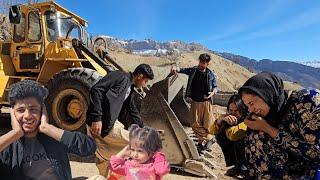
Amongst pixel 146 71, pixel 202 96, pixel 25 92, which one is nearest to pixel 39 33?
pixel 202 96

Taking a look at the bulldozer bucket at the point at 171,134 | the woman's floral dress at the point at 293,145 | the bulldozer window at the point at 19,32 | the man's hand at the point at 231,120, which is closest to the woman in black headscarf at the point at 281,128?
the woman's floral dress at the point at 293,145

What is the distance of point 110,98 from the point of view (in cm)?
421

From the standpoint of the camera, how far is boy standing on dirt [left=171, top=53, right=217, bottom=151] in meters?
7.08

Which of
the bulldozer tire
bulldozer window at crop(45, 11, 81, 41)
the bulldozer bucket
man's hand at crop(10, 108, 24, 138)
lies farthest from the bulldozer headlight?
man's hand at crop(10, 108, 24, 138)

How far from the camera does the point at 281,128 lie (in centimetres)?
242

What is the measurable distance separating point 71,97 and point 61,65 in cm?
112

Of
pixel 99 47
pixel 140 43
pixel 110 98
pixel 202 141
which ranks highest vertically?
pixel 140 43

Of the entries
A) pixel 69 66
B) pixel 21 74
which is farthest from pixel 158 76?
pixel 21 74

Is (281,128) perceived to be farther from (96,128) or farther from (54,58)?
(54,58)

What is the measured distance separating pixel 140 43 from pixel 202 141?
93.9 metres

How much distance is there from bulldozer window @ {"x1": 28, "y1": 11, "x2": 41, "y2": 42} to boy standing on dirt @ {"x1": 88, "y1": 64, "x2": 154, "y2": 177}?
13.9ft

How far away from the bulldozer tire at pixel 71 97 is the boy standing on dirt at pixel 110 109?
247 cm

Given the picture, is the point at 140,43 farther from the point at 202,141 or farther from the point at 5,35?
the point at 202,141

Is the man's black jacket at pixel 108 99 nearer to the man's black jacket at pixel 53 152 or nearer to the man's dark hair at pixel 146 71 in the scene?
the man's dark hair at pixel 146 71
